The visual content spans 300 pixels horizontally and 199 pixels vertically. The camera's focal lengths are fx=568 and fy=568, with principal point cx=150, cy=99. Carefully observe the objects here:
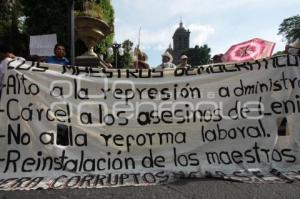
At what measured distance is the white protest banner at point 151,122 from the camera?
22.3ft

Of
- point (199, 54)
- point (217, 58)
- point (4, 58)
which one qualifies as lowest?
point (4, 58)

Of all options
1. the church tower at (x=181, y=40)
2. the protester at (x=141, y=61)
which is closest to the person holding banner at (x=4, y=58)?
the protester at (x=141, y=61)

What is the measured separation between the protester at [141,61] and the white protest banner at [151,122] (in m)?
3.86

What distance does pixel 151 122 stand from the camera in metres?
7.22

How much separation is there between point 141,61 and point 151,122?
14.4ft

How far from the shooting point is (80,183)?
20.5 ft

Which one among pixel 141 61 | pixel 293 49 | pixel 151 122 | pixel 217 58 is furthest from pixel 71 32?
pixel 293 49

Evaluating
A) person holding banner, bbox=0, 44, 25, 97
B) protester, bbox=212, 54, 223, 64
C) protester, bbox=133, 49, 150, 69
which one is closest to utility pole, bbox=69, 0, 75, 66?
protester, bbox=133, 49, 150, 69

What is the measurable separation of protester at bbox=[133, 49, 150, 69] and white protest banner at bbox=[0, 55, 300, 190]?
12.6ft

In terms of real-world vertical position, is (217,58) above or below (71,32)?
below

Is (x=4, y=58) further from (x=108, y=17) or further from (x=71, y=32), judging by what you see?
(x=108, y=17)

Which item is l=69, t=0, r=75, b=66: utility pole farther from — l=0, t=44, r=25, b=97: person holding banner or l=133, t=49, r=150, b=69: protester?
l=0, t=44, r=25, b=97: person holding banner

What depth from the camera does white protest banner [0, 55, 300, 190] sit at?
22.3 feet

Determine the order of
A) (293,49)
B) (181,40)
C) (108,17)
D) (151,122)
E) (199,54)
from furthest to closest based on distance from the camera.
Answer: (181,40) < (199,54) < (108,17) < (293,49) < (151,122)
